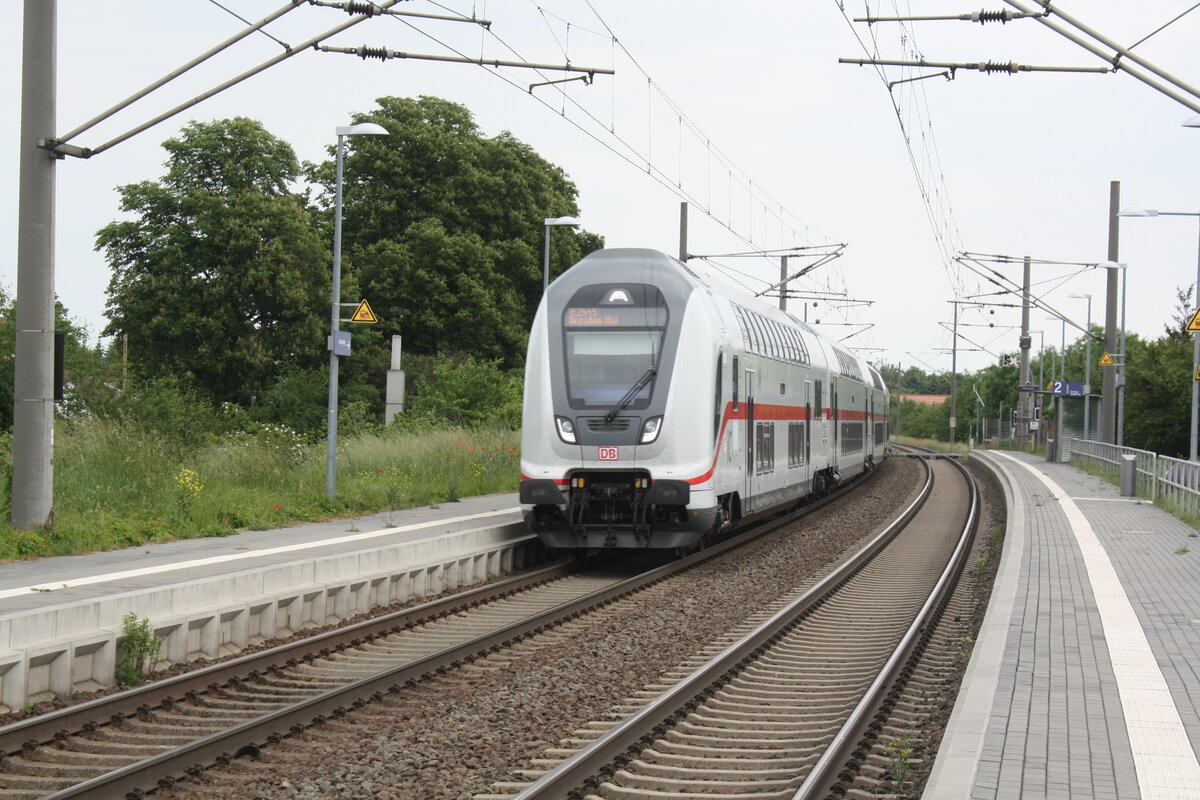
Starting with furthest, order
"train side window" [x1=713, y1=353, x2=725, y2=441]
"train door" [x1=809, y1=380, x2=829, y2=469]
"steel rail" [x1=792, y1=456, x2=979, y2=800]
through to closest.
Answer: "train door" [x1=809, y1=380, x2=829, y2=469]
"train side window" [x1=713, y1=353, x2=725, y2=441]
"steel rail" [x1=792, y1=456, x2=979, y2=800]

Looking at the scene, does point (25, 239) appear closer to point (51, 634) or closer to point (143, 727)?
point (51, 634)

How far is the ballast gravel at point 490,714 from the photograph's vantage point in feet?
22.5

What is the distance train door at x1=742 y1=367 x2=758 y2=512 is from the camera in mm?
17953

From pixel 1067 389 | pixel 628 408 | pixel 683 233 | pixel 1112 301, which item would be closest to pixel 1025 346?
pixel 1067 389

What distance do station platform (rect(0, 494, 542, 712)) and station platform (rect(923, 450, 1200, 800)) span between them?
5.83 m

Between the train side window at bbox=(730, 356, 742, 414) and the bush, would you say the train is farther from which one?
the bush

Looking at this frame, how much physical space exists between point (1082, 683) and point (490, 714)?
3.83 meters

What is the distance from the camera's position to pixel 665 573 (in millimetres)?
15820

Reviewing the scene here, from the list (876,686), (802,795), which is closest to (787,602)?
(876,686)

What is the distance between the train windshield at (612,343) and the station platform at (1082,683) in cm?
476

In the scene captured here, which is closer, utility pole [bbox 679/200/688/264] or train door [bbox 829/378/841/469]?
train door [bbox 829/378/841/469]

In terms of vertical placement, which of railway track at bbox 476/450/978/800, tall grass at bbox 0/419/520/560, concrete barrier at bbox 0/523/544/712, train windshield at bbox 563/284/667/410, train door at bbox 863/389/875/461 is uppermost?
train windshield at bbox 563/284/667/410

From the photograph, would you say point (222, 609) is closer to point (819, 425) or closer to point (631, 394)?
point (631, 394)

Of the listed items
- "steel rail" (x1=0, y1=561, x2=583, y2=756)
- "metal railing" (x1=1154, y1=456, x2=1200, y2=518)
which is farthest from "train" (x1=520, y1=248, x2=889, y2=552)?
"metal railing" (x1=1154, y1=456, x2=1200, y2=518)
